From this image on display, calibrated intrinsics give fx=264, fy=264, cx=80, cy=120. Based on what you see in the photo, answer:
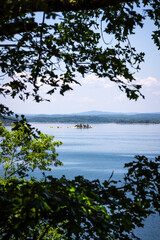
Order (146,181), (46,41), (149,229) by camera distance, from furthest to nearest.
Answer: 1. (149,229)
2. (46,41)
3. (146,181)

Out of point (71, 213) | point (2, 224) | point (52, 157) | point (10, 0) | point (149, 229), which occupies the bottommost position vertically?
point (149, 229)

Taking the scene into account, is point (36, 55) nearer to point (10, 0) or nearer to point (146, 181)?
point (10, 0)

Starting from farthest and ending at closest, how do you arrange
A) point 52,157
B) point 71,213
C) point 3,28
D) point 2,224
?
point 52,157 < point 3,28 < point 2,224 < point 71,213

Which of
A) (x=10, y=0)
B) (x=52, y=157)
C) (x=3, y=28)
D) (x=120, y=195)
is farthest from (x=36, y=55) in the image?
(x=52, y=157)

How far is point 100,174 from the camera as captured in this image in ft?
185

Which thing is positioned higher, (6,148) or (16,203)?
(16,203)

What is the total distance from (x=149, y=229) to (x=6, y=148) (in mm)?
23099

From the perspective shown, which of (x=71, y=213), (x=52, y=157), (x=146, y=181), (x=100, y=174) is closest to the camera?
(x=71, y=213)

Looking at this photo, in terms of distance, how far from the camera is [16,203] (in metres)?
2.60

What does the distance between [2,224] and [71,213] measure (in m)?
0.88

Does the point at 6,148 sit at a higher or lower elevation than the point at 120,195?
lower

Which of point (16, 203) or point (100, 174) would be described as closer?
point (16, 203)

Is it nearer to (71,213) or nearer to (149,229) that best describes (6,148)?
(71,213)

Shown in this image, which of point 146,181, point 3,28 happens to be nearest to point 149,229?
point 146,181
